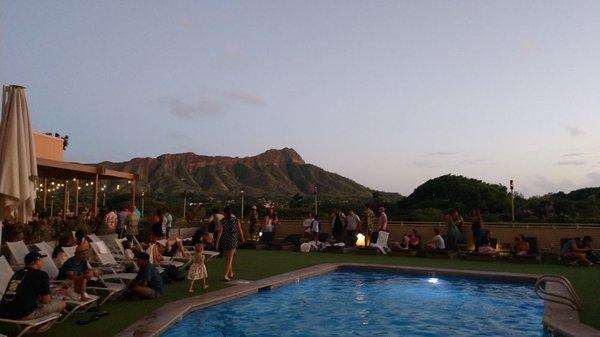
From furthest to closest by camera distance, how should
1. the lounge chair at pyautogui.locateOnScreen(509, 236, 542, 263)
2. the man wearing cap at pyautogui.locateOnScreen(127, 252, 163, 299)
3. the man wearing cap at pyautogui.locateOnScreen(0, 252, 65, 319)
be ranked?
the lounge chair at pyautogui.locateOnScreen(509, 236, 542, 263) < the man wearing cap at pyautogui.locateOnScreen(127, 252, 163, 299) < the man wearing cap at pyautogui.locateOnScreen(0, 252, 65, 319)

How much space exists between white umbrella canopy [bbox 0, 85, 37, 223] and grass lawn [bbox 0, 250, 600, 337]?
190 centimetres

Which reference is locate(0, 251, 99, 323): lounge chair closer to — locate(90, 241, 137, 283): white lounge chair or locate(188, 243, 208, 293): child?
locate(90, 241, 137, 283): white lounge chair

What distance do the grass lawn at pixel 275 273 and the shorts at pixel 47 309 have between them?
31 centimetres

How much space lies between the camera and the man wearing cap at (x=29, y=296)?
5.07 m

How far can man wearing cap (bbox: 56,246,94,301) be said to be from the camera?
6297 mm

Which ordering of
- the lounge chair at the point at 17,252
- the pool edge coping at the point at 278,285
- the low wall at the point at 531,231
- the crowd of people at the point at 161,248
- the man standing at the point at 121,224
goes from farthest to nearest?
the man standing at the point at 121,224
the low wall at the point at 531,231
the lounge chair at the point at 17,252
the pool edge coping at the point at 278,285
the crowd of people at the point at 161,248

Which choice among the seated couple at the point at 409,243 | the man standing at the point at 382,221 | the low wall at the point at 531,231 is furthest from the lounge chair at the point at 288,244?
the seated couple at the point at 409,243

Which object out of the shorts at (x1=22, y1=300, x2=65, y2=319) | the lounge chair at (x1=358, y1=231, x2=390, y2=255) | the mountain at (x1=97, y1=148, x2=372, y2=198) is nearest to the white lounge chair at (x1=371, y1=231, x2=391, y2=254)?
the lounge chair at (x1=358, y1=231, x2=390, y2=255)

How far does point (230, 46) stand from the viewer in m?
19.9

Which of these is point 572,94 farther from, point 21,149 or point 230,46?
point 21,149

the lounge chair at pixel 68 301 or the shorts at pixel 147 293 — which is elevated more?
the lounge chair at pixel 68 301

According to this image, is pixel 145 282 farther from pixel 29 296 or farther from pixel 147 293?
pixel 29 296

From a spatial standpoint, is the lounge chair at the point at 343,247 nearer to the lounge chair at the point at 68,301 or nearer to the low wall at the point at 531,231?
the low wall at the point at 531,231

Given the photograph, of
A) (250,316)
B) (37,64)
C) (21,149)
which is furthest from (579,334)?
(37,64)
